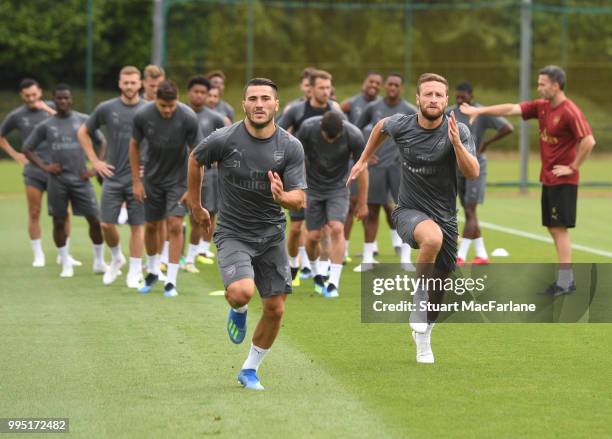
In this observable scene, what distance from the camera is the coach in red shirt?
13.6 metres

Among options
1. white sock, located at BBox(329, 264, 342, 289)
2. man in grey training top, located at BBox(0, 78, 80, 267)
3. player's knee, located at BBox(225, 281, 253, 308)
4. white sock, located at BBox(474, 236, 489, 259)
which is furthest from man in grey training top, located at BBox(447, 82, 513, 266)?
player's knee, located at BBox(225, 281, 253, 308)

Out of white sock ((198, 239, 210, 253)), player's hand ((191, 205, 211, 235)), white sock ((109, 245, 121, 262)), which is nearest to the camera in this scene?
player's hand ((191, 205, 211, 235))

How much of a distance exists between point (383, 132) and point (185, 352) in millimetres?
2263

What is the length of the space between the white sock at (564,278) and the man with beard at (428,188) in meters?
4.00

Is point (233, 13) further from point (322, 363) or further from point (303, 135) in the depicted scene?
point (322, 363)

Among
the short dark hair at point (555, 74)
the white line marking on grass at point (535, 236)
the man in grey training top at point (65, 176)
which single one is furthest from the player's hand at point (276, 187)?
the white line marking on grass at point (535, 236)

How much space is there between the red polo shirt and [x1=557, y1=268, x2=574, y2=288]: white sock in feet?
2.95

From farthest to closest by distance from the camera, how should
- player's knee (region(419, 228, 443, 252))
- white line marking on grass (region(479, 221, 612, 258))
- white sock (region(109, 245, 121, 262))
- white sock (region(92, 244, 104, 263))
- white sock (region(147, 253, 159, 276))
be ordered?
white line marking on grass (region(479, 221, 612, 258)), white sock (region(92, 244, 104, 263)), white sock (region(109, 245, 121, 262)), white sock (region(147, 253, 159, 276)), player's knee (region(419, 228, 443, 252))

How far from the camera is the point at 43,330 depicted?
11.5 meters

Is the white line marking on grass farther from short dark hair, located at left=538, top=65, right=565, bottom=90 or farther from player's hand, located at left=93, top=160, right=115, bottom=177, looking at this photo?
player's hand, located at left=93, top=160, right=115, bottom=177

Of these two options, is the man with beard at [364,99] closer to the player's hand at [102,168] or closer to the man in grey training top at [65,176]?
the man in grey training top at [65,176]

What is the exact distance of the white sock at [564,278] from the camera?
543 inches


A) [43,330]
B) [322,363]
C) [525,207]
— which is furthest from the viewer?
[525,207]

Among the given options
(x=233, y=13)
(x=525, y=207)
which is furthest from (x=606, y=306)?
(x=233, y=13)
